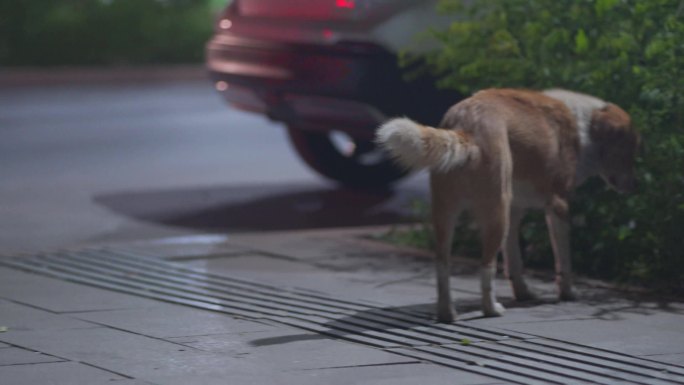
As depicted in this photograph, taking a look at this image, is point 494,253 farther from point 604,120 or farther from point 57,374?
point 57,374

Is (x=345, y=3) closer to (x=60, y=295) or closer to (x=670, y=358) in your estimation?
(x=60, y=295)

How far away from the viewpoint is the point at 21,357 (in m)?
5.68

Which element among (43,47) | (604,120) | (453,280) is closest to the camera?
(604,120)

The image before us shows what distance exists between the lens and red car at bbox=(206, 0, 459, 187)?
9.59m

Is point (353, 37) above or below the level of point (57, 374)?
above

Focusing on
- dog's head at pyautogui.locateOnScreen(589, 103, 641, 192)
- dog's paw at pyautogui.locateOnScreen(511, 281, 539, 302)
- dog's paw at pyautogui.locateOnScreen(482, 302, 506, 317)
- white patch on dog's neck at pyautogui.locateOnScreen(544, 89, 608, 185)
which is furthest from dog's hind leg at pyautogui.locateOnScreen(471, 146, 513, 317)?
dog's head at pyautogui.locateOnScreen(589, 103, 641, 192)

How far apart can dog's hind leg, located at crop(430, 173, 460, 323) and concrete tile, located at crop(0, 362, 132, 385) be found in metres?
1.70

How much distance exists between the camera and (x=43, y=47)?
26.7m

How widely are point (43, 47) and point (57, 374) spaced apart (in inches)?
867

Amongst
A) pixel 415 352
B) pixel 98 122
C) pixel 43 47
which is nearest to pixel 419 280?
pixel 415 352

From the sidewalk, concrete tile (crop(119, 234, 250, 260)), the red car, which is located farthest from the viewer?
the red car

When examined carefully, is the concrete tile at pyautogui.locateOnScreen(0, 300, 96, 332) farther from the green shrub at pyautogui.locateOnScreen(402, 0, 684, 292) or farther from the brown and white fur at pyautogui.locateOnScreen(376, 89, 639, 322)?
the green shrub at pyautogui.locateOnScreen(402, 0, 684, 292)

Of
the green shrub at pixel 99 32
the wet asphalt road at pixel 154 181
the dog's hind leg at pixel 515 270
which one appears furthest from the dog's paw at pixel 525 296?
the green shrub at pixel 99 32

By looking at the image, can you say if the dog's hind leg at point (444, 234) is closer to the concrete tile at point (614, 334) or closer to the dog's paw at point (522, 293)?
the concrete tile at point (614, 334)
